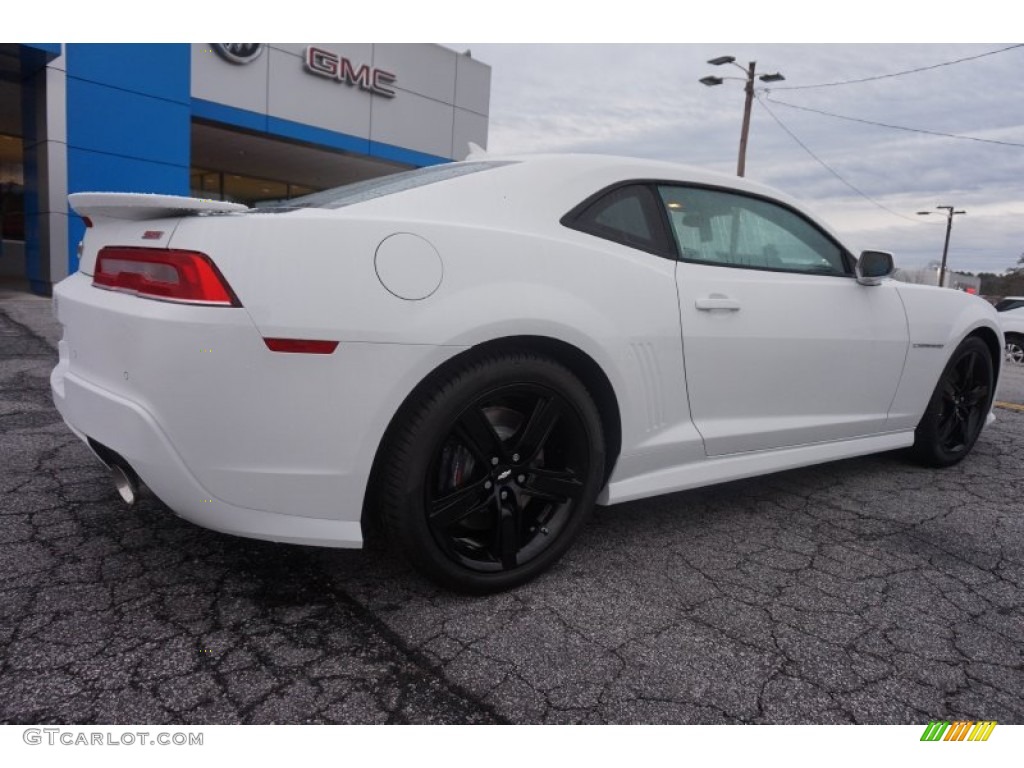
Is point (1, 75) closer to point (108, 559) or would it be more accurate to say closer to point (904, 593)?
point (108, 559)

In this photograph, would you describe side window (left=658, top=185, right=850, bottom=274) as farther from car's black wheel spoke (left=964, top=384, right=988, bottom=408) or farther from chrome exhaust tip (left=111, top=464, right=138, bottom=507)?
chrome exhaust tip (left=111, top=464, right=138, bottom=507)

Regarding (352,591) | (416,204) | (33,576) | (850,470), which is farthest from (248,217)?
(850,470)

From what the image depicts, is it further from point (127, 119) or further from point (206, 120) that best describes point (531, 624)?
point (206, 120)

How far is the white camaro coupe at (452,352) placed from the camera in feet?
5.86

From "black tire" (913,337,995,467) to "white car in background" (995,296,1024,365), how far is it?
984 centimetres

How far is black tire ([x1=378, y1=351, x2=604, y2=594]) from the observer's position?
196cm

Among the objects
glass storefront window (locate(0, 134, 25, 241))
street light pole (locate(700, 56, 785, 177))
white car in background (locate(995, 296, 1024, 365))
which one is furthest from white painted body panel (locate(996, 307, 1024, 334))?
glass storefront window (locate(0, 134, 25, 241))

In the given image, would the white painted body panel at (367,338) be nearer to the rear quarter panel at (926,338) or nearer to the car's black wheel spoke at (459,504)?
the car's black wheel spoke at (459,504)

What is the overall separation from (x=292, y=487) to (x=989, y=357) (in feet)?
12.9

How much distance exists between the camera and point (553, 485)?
2.24m

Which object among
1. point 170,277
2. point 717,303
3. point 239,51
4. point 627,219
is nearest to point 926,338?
point 717,303

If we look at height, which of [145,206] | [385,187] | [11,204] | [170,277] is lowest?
[170,277]

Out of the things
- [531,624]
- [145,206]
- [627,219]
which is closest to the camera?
[145,206]

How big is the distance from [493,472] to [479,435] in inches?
5.2
